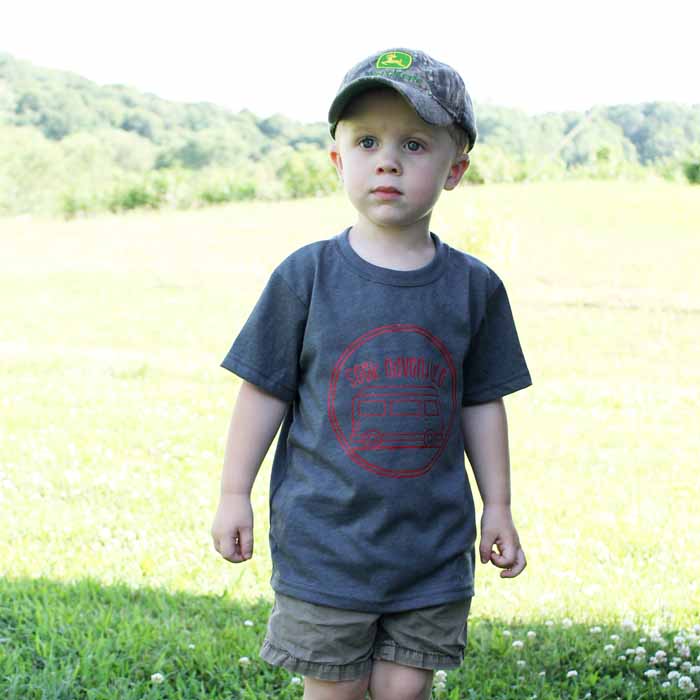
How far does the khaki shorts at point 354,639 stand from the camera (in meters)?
2.12

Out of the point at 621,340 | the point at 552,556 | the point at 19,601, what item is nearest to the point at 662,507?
the point at 552,556

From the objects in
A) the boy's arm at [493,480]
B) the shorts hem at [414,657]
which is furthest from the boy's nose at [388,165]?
the shorts hem at [414,657]

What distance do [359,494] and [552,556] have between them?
2.82 meters

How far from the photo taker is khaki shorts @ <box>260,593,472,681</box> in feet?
6.97

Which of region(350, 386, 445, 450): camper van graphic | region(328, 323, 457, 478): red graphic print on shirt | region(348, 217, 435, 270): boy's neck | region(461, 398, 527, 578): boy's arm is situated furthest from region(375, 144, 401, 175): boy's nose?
region(461, 398, 527, 578): boy's arm

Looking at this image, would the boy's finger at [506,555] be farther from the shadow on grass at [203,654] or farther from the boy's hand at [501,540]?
the shadow on grass at [203,654]

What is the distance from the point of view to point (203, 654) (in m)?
3.25

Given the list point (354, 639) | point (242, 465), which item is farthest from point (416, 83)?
point (354, 639)

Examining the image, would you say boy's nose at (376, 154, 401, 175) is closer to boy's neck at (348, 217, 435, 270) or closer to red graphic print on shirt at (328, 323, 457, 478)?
boy's neck at (348, 217, 435, 270)

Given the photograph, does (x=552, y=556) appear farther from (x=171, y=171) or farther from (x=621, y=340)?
(x=171, y=171)

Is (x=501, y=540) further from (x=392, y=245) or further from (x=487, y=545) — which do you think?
(x=392, y=245)

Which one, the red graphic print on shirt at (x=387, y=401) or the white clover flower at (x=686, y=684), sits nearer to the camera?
the red graphic print on shirt at (x=387, y=401)

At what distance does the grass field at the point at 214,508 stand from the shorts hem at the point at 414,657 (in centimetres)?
93

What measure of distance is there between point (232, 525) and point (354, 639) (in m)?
0.33
